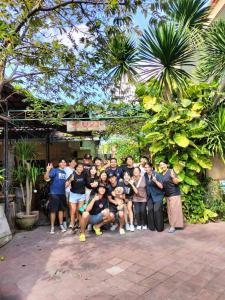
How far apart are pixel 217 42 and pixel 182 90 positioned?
1.35m

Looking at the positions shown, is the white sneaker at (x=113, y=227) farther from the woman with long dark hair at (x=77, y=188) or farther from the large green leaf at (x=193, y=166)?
the large green leaf at (x=193, y=166)

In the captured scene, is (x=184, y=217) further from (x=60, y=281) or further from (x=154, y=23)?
(x=154, y=23)

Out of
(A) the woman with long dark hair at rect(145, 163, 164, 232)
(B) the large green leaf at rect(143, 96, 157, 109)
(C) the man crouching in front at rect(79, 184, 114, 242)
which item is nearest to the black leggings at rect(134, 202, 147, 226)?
(A) the woman with long dark hair at rect(145, 163, 164, 232)

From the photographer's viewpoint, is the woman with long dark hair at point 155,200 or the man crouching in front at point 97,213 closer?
the man crouching in front at point 97,213

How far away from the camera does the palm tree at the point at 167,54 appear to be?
6176mm

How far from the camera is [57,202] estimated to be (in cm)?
636

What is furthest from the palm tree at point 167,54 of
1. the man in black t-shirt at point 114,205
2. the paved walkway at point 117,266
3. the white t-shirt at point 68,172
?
the paved walkway at point 117,266

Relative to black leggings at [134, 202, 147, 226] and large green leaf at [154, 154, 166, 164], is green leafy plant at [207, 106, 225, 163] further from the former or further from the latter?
black leggings at [134, 202, 147, 226]

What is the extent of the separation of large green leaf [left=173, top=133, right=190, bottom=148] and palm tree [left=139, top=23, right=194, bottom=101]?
1090mm

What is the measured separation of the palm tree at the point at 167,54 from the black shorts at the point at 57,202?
3540 millimetres

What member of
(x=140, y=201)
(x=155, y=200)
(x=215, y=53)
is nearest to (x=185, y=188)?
(x=155, y=200)

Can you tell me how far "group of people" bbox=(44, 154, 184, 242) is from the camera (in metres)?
5.91

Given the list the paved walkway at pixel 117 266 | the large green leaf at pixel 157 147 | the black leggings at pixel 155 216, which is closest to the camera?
the paved walkway at pixel 117 266

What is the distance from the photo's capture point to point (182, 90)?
6.61 meters
